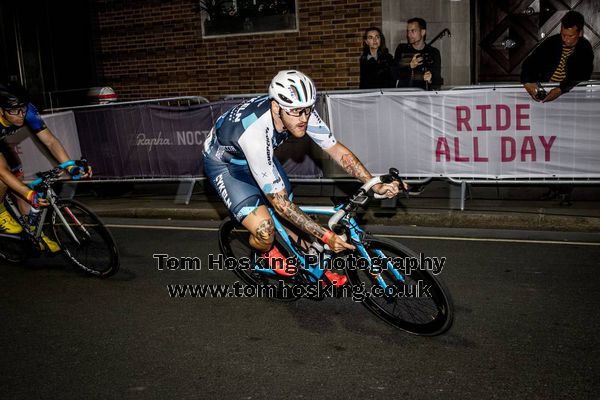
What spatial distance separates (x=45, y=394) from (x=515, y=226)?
18.2ft

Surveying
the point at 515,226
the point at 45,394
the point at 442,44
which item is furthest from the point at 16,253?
the point at 442,44

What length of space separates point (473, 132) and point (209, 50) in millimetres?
6738

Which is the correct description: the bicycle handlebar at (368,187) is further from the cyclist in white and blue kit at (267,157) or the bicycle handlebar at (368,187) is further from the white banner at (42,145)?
the white banner at (42,145)

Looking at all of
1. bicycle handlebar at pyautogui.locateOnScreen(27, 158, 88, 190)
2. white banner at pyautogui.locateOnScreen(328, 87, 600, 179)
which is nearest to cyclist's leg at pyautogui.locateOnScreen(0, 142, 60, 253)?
bicycle handlebar at pyautogui.locateOnScreen(27, 158, 88, 190)

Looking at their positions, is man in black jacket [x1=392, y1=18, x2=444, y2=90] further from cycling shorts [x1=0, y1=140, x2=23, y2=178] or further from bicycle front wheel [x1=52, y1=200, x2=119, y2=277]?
cycling shorts [x1=0, y1=140, x2=23, y2=178]

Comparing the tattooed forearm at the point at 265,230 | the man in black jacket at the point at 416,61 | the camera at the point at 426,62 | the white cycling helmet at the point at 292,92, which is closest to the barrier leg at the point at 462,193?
the man in black jacket at the point at 416,61

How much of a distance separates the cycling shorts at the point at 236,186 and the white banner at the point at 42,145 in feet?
19.3

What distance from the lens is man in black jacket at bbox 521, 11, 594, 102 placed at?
7.85m

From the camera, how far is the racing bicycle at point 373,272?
4375 mm

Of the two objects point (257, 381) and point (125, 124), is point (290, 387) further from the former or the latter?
point (125, 124)

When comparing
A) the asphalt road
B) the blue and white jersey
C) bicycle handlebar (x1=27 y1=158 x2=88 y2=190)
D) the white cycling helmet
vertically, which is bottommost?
the asphalt road

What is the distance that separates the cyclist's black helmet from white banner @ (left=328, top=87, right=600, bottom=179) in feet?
13.9

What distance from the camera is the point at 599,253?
6262 mm

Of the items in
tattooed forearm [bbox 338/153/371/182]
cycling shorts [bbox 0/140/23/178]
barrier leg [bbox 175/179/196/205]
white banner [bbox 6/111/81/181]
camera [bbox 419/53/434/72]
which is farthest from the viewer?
white banner [bbox 6/111/81/181]
